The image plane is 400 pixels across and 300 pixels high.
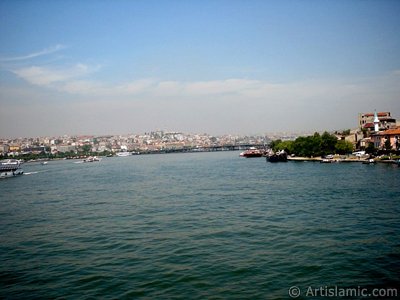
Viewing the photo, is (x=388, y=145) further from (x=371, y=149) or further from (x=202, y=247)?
(x=202, y=247)

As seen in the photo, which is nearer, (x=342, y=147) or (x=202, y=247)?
(x=202, y=247)

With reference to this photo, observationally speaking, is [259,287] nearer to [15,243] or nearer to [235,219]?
[235,219]

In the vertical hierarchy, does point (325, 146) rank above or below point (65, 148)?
below

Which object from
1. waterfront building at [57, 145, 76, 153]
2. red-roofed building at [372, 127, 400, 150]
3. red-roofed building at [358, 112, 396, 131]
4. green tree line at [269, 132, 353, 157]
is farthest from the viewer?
waterfront building at [57, 145, 76, 153]

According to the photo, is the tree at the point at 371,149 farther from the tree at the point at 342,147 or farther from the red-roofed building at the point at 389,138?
the tree at the point at 342,147

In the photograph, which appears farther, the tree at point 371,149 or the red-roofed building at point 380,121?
the red-roofed building at point 380,121

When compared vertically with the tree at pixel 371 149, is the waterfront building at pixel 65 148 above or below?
above

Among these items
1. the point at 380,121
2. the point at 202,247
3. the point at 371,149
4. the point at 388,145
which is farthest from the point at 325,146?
the point at 202,247

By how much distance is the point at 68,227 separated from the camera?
12.4 meters

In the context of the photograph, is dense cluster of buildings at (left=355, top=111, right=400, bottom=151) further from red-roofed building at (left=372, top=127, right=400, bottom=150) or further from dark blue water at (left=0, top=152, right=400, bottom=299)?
dark blue water at (left=0, top=152, right=400, bottom=299)

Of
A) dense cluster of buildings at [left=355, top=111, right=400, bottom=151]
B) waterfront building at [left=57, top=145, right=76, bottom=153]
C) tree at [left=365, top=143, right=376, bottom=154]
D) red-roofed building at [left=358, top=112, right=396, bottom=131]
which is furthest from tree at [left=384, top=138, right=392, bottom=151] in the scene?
waterfront building at [left=57, top=145, right=76, bottom=153]

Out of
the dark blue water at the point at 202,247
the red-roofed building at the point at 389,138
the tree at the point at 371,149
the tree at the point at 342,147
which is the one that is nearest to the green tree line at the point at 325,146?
the tree at the point at 342,147

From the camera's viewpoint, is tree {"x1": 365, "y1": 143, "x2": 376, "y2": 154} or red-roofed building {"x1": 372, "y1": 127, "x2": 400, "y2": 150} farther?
tree {"x1": 365, "y1": 143, "x2": 376, "y2": 154}

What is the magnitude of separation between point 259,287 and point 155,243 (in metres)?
3.95
